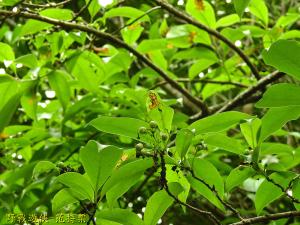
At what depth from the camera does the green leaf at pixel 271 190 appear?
0.89 meters

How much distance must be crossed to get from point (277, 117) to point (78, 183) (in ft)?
1.08

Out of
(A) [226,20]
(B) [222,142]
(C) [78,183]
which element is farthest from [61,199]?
(A) [226,20]

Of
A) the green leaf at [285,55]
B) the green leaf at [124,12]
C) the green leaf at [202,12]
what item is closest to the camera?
the green leaf at [285,55]

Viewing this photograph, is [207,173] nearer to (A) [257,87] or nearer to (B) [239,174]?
(B) [239,174]

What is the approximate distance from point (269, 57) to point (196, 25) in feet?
2.33

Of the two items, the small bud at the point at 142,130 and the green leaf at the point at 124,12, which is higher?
the green leaf at the point at 124,12

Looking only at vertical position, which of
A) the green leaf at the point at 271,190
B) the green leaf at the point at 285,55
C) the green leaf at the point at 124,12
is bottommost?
the green leaf at the point at 271,190

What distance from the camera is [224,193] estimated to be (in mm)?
934

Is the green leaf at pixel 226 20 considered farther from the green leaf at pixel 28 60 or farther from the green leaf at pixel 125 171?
the green leaf at pixel 125 171

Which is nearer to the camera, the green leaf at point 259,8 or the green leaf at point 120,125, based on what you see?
the green leaf at point 120,125

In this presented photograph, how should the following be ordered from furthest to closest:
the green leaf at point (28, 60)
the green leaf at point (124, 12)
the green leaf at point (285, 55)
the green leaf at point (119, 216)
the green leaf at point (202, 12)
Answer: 1. the green leaf at point (202, 12)
2. the green leaf at point (124, 12)
3. the green leaf at point (28, 60)
4. the green leaf at point (119, 216)
5. the green leaf at point (285, 55)

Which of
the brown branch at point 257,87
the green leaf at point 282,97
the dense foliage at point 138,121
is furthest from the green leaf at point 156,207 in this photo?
the brown branch at point 257,87

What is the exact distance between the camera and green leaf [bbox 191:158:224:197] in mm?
866

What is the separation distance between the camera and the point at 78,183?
2.57 feet
